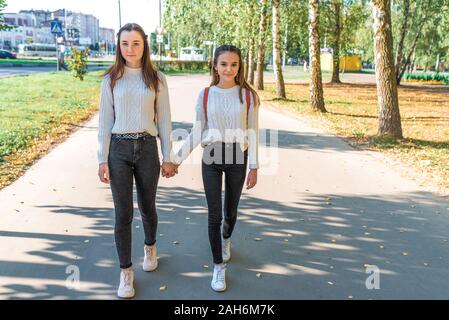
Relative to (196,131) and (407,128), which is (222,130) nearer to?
(196,131)

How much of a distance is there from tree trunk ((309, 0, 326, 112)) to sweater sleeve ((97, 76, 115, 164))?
1334 cm

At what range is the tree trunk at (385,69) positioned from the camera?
10469 mm

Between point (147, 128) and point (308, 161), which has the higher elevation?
point (147, 128)

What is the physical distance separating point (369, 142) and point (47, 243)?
785cm

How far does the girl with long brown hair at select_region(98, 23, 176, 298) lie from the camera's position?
354cm

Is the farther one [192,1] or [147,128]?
[192,1]

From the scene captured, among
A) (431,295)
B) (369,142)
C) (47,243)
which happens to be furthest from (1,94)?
(431,295)

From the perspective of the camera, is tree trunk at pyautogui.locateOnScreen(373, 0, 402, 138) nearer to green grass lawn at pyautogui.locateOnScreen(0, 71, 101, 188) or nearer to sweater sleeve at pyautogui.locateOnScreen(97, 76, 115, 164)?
green grass lawn at pyautogui.locateOnScreen(0, 71, 101, 188)

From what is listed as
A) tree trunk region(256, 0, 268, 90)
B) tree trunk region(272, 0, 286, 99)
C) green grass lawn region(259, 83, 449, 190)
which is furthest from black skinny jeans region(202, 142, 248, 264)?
tree trunk region(256, 0, 268, 90)

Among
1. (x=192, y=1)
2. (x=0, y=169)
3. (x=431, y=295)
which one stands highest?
(x=192, y=1)

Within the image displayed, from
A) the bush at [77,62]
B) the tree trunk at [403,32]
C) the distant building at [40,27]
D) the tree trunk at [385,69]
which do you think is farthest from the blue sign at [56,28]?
the distant building at [40,27]

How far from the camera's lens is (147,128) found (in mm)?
3621

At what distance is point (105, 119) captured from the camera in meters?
3.58

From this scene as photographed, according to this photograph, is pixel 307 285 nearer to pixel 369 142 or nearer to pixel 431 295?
pixel 431 295
